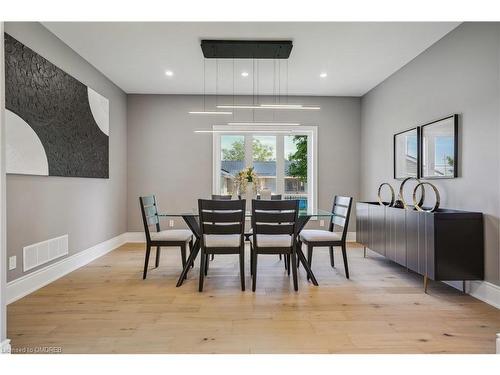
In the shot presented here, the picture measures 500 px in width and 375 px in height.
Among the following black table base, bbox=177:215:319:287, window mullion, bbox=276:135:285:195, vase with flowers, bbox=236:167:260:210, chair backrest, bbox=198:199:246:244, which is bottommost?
black table base, bbox=177:215:319:287

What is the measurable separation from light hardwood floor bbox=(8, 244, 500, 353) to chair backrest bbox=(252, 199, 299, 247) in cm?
60

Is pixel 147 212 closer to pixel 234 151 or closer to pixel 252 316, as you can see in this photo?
pixel 252 316

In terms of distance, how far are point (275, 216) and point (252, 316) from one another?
2.94ft

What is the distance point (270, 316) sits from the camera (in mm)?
2361

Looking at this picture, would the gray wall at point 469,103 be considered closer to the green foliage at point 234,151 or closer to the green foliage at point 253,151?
the green foliage at point 253,151

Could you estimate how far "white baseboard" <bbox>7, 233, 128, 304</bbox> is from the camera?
8.83 feet

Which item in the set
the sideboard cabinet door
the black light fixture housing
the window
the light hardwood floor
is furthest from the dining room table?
the window

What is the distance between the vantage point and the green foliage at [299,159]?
223 inches

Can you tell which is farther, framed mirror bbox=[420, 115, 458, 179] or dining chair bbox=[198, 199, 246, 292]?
framed mirror bbox=[420, 115, 458, 179]

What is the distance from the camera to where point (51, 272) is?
321cm

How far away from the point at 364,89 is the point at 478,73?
7.88 ft

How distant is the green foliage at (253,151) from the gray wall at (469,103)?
2.33m

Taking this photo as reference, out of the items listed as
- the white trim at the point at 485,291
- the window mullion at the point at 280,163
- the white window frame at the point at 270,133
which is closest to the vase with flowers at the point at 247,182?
the white window frame at the point at 270,133

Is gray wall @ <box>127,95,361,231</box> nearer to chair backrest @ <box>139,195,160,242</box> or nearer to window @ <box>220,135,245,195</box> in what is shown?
window @ <box>220,135,245,195</box>
